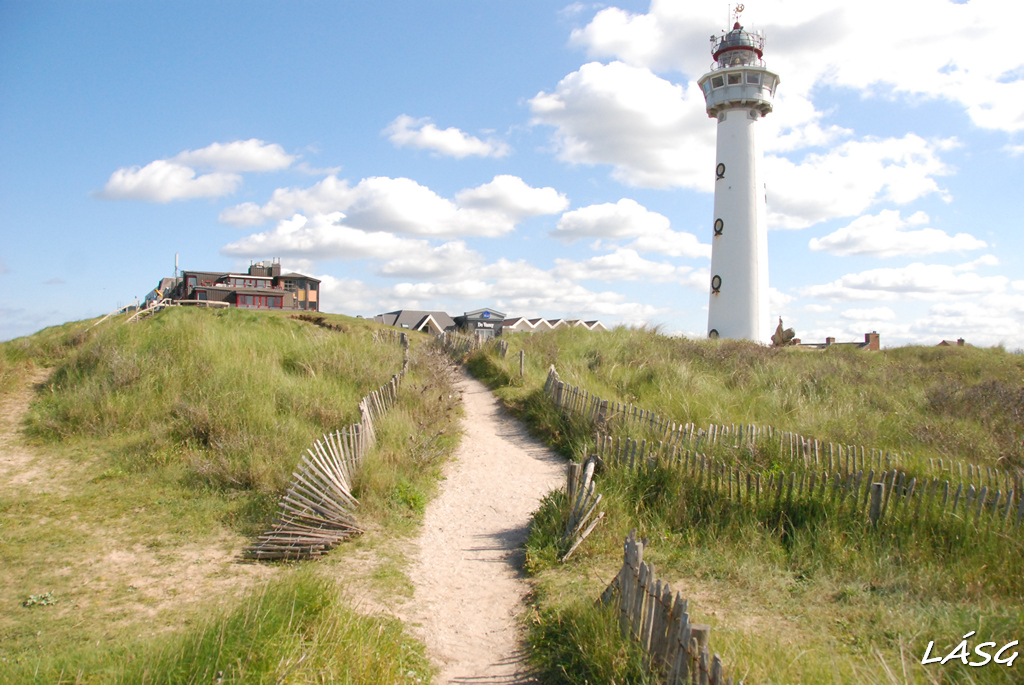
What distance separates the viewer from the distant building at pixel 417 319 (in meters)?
53.0

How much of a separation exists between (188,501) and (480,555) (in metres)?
4.07

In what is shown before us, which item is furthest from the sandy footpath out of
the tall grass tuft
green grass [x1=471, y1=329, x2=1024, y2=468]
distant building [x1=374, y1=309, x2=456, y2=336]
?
distant building [x1=374, y1=309, x2=456, y2=336]

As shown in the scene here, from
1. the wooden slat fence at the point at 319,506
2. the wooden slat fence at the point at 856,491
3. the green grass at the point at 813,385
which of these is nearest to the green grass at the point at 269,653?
the wooden slat fence at the point at 319,506

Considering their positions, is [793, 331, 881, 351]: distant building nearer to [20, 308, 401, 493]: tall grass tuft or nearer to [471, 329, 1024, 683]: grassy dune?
[471, 329, 1024, 683]: grassy dune

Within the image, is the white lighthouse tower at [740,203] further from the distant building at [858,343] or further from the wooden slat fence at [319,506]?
the wooden slat fence at [319,506]

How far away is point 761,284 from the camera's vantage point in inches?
1047

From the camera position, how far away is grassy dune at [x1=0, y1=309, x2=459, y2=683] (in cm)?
398

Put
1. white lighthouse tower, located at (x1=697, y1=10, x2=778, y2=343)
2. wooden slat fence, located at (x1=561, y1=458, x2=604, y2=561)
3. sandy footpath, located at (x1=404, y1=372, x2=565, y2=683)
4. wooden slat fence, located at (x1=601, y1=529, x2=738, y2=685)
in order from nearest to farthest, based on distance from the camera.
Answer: wooden slat fence, located at (x1=601, y1=529, x2=738, y2=685) < sandy footpath, located at (x1=404, y1=372, x2=565, y2=683) < wooden slat fence, located at (x1=561, y1=458, x2=604, y2=561) < white lighthouse tower, located at (x1=697, y1=10, x2=778, y2=343)

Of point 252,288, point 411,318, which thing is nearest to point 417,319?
point 411,318

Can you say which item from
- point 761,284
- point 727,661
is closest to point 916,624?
point 727,661

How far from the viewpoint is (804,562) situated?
621cm

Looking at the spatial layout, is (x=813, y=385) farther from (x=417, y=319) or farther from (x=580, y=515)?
(x=417, y=319)

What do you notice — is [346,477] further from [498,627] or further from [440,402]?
[440,402]

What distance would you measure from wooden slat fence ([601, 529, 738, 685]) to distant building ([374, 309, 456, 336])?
47.7 meters
